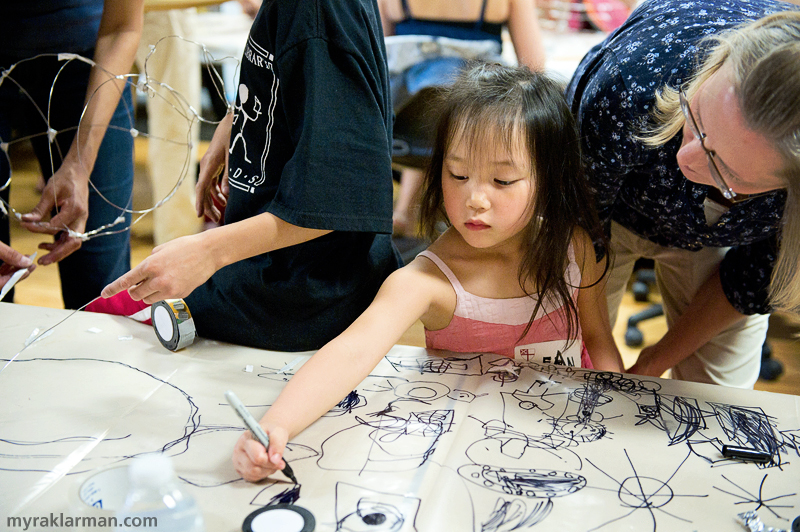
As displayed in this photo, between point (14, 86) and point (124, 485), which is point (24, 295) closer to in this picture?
point (14, 86)

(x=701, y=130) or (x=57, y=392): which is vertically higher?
(x=701, y=130)

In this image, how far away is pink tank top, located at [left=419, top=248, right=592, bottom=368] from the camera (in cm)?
93

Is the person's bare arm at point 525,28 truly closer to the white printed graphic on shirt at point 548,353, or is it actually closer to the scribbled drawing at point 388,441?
the white printed graphic on shirt at point 548,353

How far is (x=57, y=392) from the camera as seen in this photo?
30.4 inches

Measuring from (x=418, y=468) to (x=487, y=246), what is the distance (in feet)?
1.19

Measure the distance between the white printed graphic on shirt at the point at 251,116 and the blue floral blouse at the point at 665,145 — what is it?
45 cm

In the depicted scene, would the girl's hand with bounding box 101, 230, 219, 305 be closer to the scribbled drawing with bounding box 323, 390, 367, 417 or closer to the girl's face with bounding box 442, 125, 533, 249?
the scribbled drawing with bounding box 323, 390, 367, 417

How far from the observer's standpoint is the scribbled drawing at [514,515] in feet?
1.92

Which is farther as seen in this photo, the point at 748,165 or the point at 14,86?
the point at 14,86

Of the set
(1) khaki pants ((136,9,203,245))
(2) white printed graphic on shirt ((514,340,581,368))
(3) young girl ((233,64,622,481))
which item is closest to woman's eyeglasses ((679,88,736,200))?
(3) young girl ((233,64,622,481))

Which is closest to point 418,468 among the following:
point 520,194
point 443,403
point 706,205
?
point 443,403

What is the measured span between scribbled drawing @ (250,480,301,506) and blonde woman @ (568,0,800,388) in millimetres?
583

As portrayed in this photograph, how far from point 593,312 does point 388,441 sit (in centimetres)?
45

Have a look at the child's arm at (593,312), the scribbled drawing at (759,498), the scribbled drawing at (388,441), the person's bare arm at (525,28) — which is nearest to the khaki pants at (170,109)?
the person's bare arm at (525,28)
